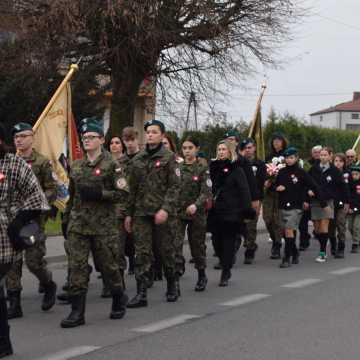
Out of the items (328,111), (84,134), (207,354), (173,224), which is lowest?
(207,354)

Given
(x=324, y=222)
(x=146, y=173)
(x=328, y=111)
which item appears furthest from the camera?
(x=328, y=111)

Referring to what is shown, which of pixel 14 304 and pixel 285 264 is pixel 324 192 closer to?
pixel 285 264

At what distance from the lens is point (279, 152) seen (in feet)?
44.9

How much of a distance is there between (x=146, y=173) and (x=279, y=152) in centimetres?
518

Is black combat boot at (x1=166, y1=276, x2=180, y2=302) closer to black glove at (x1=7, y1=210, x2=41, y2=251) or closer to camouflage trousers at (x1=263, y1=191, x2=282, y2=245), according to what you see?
black glove at (x1=7, y1=210, x2=41, y2=251)

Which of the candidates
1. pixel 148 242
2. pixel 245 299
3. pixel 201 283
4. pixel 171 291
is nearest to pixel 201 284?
pixel 201 283

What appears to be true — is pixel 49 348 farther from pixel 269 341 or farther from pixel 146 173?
pixel 146 173

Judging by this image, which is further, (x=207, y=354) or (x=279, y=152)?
(x=279, y=152)

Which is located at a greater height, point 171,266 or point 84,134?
point 84,134

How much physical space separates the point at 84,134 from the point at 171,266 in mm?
1852

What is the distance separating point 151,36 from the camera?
20734mm

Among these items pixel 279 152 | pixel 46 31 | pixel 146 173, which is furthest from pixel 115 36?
pixel 146 173

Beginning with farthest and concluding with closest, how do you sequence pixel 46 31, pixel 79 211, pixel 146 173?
pixel 46 31 → pixel 146 173 → pixel 79 211

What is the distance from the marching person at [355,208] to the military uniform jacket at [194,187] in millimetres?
4809
